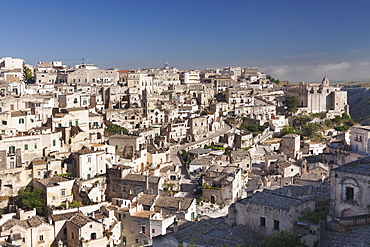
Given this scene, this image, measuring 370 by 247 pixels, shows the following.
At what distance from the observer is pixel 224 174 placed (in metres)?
26.8

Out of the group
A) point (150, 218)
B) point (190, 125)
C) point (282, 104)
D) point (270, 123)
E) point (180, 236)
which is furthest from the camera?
point (282, 104)

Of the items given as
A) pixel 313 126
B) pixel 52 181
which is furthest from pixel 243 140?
pixel 52 181

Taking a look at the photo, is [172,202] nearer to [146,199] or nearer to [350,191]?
[146,199]

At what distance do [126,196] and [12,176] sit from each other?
6.48 meters

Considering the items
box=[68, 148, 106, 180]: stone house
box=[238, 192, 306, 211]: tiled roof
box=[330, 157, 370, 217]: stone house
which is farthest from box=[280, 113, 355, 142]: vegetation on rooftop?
box=[330, 157, 370, 217]: stone house

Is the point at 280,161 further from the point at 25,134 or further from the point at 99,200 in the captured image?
the point at 25,134

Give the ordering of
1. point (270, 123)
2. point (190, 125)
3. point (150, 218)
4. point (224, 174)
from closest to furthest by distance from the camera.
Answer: point (150, 218) → point (224, 174) → point (190, 125) → point (270, 123)

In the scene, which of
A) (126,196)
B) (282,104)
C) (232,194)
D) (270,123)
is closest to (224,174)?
(232,194)

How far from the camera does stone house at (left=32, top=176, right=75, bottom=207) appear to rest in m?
23.8

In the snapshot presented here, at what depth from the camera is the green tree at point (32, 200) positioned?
76.7 feet

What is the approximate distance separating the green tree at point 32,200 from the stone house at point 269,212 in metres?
12.0

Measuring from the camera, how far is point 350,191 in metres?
14.8

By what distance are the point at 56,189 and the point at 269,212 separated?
1368 cm

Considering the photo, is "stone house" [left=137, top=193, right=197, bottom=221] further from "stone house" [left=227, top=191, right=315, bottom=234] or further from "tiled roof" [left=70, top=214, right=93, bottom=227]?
"stone house" [left=227, top=191, right=315, bottom=234]
